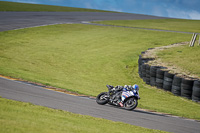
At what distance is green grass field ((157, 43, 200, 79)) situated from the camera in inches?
750

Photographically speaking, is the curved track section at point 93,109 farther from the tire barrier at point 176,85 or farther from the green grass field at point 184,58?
the green grass field at point 184,58

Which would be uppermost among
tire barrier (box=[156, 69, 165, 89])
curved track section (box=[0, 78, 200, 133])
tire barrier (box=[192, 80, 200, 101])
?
tire barrier (box=[156, 69, 165, 89])

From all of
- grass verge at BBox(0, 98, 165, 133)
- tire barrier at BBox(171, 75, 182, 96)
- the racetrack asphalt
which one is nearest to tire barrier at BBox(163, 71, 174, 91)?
tire barrier at BBox(171, 75, 182, 96)

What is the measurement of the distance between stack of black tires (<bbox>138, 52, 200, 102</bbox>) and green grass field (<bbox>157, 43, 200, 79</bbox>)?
1532 mm

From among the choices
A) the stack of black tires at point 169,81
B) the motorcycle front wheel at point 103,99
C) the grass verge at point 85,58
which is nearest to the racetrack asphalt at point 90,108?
the motorcycle front wheel at point 103,99

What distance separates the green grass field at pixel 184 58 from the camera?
1906 centimetres

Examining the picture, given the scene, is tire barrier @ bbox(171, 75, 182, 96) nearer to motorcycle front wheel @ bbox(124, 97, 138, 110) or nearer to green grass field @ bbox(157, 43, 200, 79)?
green grass field @ bbox(157, 43, 200, 79)

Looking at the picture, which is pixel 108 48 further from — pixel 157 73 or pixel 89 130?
pixel 89 130

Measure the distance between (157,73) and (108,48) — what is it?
1186 cm

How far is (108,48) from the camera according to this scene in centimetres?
2959

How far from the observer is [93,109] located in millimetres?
11758

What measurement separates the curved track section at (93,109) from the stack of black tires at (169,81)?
409cm

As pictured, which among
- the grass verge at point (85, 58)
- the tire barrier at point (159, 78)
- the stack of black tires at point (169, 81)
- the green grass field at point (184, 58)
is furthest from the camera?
the green grass field at point (184, 58)

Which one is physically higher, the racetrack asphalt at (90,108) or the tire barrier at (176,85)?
the tire barrier at (176,85)
